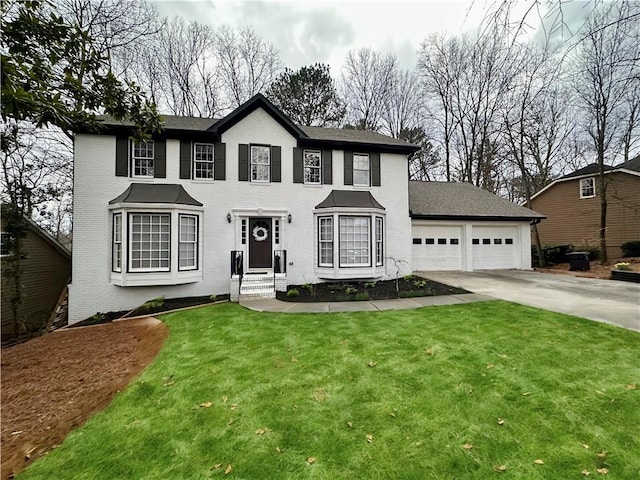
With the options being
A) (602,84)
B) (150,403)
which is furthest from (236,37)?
(150,403)

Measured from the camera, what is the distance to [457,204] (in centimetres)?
1473

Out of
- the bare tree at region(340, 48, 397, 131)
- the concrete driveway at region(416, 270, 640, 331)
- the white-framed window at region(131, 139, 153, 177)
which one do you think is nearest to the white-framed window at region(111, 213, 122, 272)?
the white-framed window at region(131, 139, 153, 177)

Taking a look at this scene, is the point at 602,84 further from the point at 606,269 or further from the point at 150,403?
the point at 150,403

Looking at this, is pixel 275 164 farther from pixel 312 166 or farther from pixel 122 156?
pixel 122 156

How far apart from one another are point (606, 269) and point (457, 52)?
1679 centimetres

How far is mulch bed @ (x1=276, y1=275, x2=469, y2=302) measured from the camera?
354 inches

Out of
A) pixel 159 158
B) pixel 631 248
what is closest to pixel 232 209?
pixel 159 158

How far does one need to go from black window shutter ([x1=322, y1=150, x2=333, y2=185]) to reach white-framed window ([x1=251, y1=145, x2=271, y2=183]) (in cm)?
216

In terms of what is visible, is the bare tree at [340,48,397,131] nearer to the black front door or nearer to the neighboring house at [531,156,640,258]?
the neighboring house at [531,156,640,258]

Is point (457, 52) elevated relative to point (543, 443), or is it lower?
elevated

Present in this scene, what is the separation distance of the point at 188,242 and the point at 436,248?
35.9 ft

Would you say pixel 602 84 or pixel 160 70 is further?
pixel 160 70

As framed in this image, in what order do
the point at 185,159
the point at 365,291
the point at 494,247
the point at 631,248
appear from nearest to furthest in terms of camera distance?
the point at 365,291 → the point at 185,159 → the point at 494,247 → the point at 631,248

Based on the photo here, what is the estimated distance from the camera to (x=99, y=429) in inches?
128
